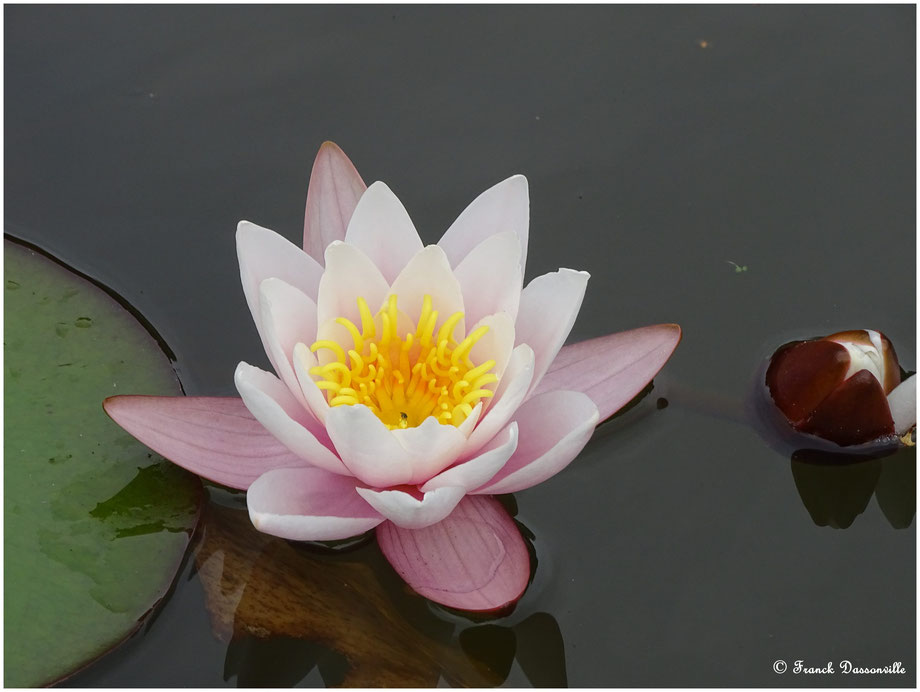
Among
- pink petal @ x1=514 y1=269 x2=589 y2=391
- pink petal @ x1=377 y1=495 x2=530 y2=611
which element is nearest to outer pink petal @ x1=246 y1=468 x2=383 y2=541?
pink petal @ x1=377 y1=495 x2=530 y2=611

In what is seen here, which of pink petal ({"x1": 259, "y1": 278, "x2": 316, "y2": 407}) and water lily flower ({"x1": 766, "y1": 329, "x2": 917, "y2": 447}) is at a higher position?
pink petal ({"x1": 259, "y1": 278, "x2": 316, "y2": 407})

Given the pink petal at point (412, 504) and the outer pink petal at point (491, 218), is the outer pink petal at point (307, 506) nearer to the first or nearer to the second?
the pink petal at point (412, 504)

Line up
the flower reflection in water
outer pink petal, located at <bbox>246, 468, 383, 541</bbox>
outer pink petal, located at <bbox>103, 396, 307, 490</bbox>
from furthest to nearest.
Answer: the flower reflection in water < outer pink petal, located at <bbox>103, 396, 307, 490</bbox> < outer pink petal, located at <bbox>246, 468, 383, 541</bbox>

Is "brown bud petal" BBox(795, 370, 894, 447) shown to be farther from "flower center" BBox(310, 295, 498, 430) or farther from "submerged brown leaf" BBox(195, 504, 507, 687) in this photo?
"submerged brown leaf" BBox(195, 504, 507, 687)

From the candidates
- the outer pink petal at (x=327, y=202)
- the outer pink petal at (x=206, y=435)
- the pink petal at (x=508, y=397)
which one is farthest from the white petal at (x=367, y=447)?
the outer pink petal at (x=327, y=202)

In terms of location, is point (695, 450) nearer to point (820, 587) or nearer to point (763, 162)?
point (820, 587)

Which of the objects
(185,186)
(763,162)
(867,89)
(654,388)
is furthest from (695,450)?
(185,186)
